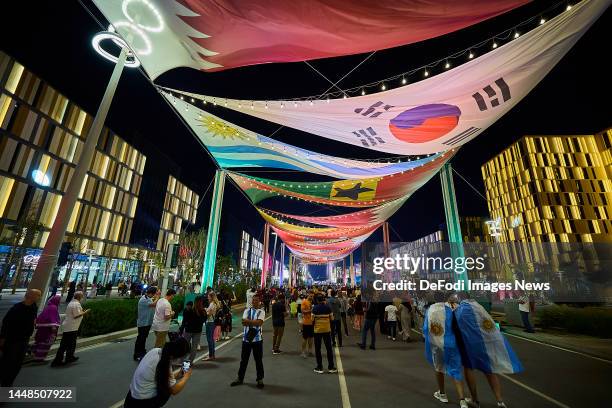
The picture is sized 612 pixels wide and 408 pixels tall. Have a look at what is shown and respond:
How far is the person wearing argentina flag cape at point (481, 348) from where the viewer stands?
15.3 ft

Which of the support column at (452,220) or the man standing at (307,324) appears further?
the support column at (452,220)

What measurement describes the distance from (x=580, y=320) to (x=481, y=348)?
12.3 meters

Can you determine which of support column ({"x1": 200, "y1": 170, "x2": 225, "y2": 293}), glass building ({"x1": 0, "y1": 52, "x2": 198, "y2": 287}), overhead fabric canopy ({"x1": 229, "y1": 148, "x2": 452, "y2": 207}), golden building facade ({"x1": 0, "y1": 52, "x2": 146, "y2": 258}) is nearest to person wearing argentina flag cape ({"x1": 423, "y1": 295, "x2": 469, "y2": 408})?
overhead fabric canopy ({"x1": 229, "y1": 148, "x2": 452, "y2": 207})

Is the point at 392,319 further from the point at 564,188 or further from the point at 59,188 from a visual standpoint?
the point at 564,188

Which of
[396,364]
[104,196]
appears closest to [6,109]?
[104,196]

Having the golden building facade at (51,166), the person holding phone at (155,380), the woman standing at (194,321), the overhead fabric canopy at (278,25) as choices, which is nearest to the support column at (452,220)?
the overhead fabric canopy at (278,25)

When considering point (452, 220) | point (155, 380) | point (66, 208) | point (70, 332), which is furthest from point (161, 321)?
point (452, 220)

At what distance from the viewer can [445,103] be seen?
7.17 meters

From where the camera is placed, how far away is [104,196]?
39.4 meters

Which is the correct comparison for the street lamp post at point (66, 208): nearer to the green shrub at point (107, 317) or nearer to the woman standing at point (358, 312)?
Answer: the green shrub at point (107, 317)

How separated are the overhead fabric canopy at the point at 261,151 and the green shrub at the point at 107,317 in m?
7.03

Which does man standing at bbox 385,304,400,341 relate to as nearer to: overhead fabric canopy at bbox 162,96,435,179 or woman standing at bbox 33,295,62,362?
overhead fabric canopy at bbox 162,96,435,179

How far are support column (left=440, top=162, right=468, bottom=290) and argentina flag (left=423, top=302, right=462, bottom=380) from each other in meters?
4.93

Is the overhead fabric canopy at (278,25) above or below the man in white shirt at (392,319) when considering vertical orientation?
above
